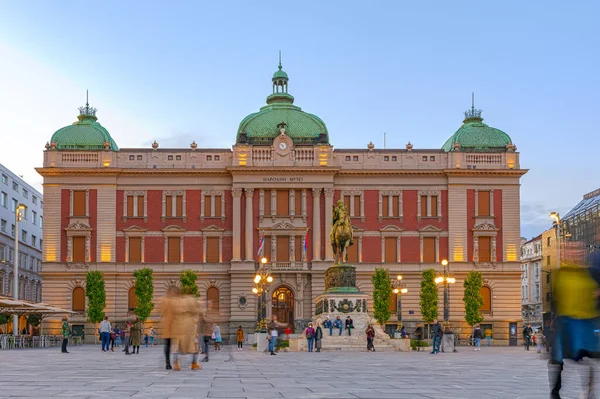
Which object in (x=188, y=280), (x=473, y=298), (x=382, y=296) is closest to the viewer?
(x=382, y=296)

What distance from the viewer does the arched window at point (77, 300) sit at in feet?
253

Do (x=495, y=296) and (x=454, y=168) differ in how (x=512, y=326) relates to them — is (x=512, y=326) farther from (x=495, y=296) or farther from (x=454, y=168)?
(x=454, y=168)

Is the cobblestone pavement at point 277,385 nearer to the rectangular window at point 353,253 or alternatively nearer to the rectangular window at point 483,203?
the rectangular window at point 353,253

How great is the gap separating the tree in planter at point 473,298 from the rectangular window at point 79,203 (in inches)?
1245

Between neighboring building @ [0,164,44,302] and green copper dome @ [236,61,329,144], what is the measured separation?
24252 mm

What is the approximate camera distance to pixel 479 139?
81.1 m

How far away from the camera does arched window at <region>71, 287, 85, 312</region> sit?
7700 centimetres

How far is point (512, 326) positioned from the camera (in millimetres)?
77500

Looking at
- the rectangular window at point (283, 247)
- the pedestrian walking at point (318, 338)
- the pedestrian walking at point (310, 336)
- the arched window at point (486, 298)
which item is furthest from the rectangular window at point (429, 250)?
the pedestrian walking at point (318, 338)

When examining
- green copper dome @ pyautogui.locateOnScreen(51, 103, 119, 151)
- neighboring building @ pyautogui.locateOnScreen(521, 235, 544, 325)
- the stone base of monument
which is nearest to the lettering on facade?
green copper dome @ pyautogui.locateOnScreen(51, 103, 119, 151)

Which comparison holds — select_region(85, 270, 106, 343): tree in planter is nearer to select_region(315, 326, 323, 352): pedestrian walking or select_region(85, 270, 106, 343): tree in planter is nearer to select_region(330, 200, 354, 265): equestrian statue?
select_region(330, 200, 354, 265): equestrian statue

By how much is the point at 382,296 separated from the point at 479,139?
56.4ft

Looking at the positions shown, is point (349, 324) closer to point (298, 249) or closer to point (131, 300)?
point (298, 249)

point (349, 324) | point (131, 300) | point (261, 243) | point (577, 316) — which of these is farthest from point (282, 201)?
point (577, 316)
